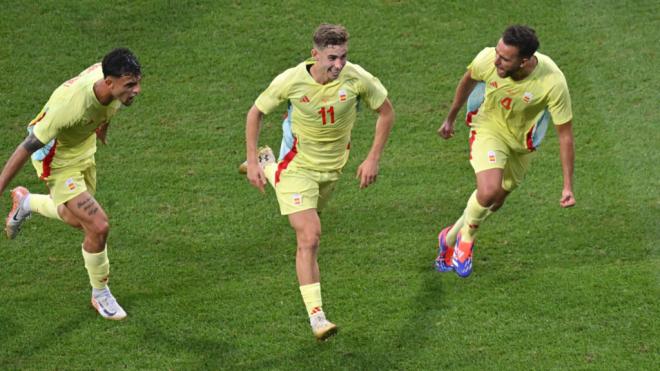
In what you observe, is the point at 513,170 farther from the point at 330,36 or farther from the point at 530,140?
the point at 330,36

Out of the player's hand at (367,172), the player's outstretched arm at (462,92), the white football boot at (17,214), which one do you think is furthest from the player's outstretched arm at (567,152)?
the white football boot at (17,214)

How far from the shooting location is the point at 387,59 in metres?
12.5

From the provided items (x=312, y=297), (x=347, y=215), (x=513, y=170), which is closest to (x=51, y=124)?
(x=312, y=297)

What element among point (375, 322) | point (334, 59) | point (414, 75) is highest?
point (334, 59)

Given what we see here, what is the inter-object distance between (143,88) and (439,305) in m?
4.56

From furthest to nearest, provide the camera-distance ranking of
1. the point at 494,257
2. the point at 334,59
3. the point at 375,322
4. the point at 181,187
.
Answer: the point at 181,187
the point at 494,257
the point at 375,322
the point at 334,59

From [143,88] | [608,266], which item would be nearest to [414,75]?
[143,88]

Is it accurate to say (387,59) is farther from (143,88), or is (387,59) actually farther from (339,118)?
(339,118)

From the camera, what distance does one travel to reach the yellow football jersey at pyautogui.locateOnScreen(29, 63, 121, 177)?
Answer: 8.46m

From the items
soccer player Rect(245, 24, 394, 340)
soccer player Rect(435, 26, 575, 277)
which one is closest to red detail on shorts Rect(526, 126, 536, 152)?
soccer player Rect(435, 26, 575, 277)

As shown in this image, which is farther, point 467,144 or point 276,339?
point 467,144

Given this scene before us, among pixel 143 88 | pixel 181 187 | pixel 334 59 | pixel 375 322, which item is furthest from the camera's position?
pixel 143 88

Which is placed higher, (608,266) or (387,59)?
(387,59)

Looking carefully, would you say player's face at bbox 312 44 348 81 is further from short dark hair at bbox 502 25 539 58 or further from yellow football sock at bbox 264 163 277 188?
short dark hair at bbox 502 25 539 58
